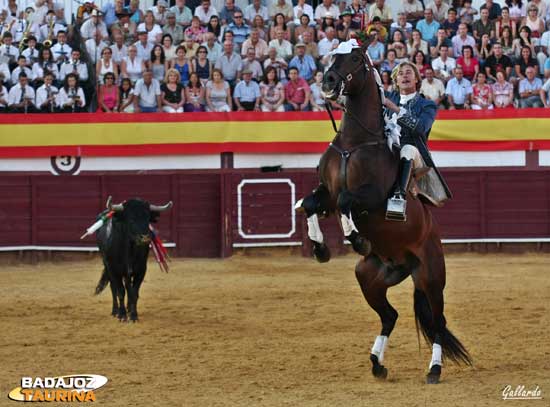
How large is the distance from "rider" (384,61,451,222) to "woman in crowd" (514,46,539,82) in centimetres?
891

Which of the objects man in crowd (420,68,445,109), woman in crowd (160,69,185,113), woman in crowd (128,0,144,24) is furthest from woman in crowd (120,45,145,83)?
man in crowd (420,68,445,109)

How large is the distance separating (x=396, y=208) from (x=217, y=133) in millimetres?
9300

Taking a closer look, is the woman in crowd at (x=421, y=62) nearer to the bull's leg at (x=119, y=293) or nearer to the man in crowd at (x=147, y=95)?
the man in crowd at (x=147, y=95)

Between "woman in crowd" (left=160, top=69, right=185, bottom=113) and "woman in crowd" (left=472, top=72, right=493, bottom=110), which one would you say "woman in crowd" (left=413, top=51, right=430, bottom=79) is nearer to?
"woman in crowd" (left=472, top=72, right=493, bottom=110)

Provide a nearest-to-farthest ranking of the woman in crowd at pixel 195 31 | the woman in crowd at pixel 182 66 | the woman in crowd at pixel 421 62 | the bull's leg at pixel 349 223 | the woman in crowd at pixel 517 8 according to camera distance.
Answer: the bull's leg at pixel 349 223
the woman in crowd at pixel 421 62
the woman in crowd at pixel 182 66
the woman in crowd at pixel 195 31
the woman in crowd at pixel 517 8

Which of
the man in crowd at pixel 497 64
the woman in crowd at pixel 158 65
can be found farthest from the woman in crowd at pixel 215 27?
the man in crowd at pixel 497 64

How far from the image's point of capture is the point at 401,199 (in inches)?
263

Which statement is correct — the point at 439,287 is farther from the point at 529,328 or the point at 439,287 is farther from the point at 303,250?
the point at 303,250

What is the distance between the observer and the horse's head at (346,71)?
21.4 ft

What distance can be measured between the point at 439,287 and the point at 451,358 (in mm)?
508

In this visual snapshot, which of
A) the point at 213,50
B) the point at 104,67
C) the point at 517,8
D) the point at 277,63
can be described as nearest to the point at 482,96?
the point at 517,8

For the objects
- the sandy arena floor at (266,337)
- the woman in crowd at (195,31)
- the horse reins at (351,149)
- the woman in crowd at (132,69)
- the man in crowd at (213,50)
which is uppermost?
the woman in crowd at (195,31)

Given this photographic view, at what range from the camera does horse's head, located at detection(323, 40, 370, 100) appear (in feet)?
21.4

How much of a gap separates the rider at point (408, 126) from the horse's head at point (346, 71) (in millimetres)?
370
